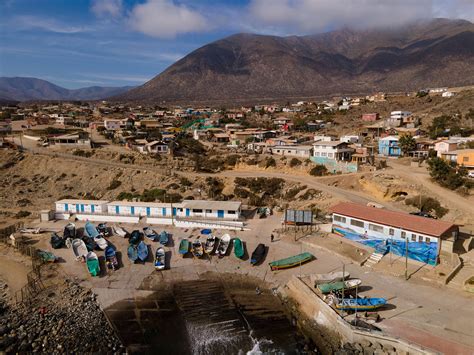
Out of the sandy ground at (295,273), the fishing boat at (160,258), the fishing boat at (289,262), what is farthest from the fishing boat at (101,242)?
the fishing boat at (289,262)

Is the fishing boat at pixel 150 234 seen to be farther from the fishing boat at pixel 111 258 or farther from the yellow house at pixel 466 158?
the yellow house at pixel 466 158

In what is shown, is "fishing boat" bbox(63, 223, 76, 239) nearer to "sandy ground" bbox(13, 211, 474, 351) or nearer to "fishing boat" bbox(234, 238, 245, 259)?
"sandy ground" bbox(13, 211, 474, 351)

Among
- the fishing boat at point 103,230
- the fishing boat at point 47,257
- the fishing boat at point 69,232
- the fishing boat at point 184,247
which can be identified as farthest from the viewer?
the fishing boat at point 103,230

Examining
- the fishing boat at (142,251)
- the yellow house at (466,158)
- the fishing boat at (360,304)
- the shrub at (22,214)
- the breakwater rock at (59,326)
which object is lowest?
the breakwater rock at (59,326)

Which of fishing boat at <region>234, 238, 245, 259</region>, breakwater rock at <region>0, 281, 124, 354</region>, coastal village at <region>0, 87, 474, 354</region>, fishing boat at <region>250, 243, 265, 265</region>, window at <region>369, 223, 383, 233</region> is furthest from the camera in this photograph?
fishing boat at <region>234, 238, 245, 259</region>

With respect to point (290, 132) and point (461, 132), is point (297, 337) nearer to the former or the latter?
point (461, 132)

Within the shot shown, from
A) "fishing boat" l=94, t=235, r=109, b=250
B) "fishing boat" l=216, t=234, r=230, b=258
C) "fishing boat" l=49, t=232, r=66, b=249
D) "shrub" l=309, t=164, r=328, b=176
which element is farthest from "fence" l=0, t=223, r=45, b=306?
"shrub" l=309, t=164, r=328, b=176
